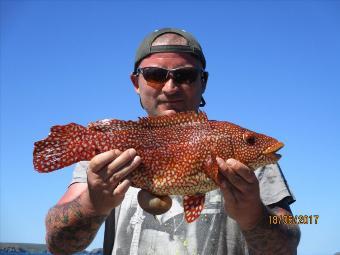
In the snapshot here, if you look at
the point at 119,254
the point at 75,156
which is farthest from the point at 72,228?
the point at 75,156

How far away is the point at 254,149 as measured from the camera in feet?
15.8

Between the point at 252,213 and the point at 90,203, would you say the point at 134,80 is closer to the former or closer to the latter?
the point at 90,203

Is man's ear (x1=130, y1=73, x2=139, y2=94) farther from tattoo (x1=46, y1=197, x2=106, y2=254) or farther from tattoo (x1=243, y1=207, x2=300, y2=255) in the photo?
tattoo (x1=243, y1=207, x2=300, y2=255)

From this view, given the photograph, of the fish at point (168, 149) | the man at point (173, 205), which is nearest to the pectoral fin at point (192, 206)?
the fish at point (168, 149)

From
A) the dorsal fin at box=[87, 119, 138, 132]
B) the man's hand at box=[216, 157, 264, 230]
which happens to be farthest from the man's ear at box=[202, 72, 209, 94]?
the man's hand at box=[216, 157, 264, 230]

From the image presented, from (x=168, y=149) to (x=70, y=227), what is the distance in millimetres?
1943

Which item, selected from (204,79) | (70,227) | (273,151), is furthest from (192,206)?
(204,79)

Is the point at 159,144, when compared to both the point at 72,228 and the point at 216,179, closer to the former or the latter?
the point at 216,179

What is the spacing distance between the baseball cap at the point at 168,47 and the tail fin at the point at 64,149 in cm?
227

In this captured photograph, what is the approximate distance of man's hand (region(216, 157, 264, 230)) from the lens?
4.33 metres

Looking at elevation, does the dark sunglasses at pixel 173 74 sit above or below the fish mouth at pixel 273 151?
above

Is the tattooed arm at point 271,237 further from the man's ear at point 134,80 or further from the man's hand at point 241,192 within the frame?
the man's ear at point 134,80

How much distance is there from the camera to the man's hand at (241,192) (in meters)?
4.33

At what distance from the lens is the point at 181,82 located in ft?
20.3
